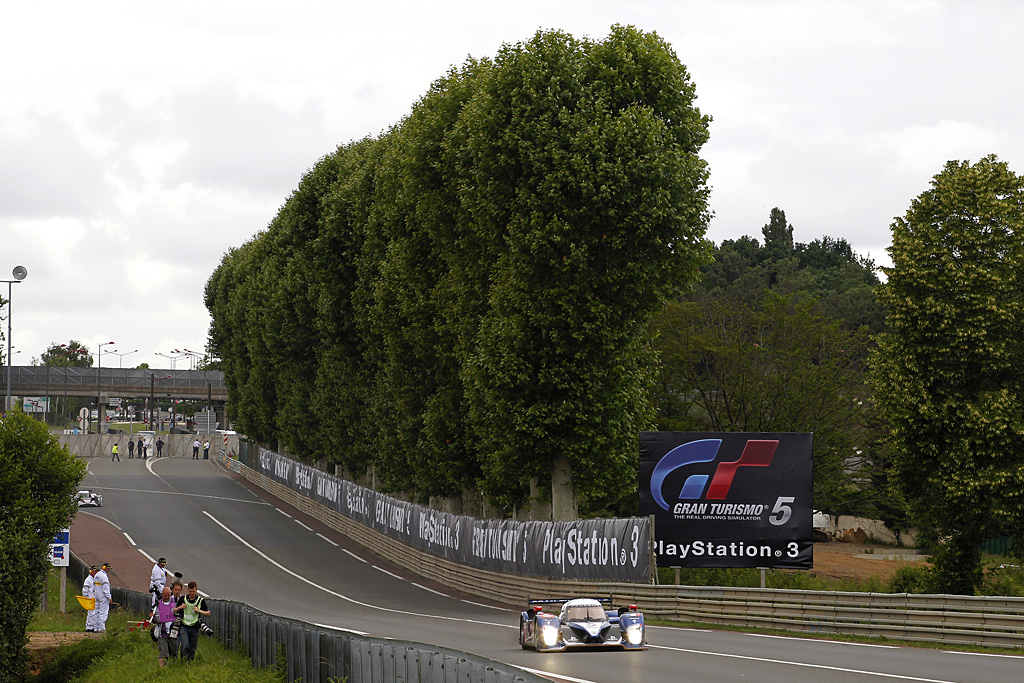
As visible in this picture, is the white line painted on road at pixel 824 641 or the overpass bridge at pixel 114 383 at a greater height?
the overpass bridge at pixel 114 383

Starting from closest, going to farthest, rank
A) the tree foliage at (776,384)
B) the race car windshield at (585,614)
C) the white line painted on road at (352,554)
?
the race car windshield at (585,614)
the white line painted on road at (352,554)
the tree foliage at (776,384)

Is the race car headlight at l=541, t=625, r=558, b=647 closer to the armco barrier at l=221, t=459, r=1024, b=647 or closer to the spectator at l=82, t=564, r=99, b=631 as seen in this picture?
the armco barrier at l=221, t=459, r=1024, b=647

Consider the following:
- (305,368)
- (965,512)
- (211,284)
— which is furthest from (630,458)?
(211,284)

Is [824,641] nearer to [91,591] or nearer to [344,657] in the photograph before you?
[344,657]

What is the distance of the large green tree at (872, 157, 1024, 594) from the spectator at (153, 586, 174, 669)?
19.2 m

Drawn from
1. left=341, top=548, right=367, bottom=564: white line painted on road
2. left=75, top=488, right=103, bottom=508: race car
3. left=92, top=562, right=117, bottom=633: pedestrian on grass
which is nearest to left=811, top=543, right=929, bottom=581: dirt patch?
left=341, top=548, right=367, bottom=564: white line painted on road

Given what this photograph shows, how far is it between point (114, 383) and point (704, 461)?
137 meters

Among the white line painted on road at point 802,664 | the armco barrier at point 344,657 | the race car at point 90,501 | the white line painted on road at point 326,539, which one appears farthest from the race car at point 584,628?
the race car at point 90,501

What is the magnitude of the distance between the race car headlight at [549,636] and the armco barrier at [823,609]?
21.0 feet

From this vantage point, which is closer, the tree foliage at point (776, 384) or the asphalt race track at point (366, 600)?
the asphalt race track at point (366, 600)

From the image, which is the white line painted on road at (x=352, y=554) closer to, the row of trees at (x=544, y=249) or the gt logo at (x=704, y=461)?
the row of trees at (x=544, y=249)

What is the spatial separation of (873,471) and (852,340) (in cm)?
743

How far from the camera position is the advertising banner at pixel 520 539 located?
30.7 metres

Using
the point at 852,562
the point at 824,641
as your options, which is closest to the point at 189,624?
the point at 824,641
